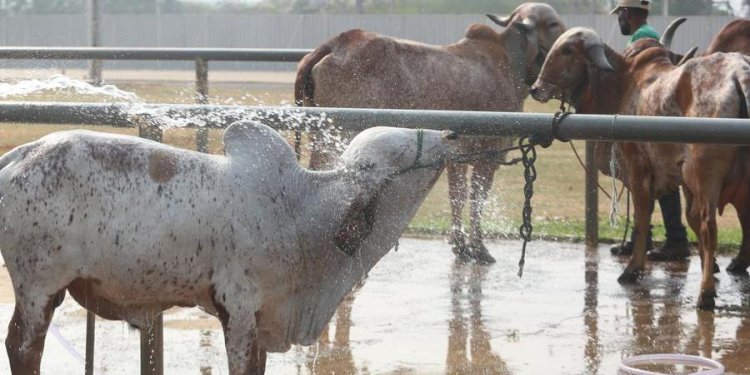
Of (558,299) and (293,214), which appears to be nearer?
(293,214)

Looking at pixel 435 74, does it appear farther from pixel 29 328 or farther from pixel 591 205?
pixel 29 328

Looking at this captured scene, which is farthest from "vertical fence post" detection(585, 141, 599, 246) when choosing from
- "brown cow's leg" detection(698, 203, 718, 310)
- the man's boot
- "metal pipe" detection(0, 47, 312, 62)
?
"metal pipe" detection(0, 47, 312, 62)

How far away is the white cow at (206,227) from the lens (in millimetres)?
3367

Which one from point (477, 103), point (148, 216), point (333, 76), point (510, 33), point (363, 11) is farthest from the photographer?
point (363, 11)

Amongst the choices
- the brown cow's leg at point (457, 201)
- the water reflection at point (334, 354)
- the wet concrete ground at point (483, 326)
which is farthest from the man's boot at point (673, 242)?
the water reflection at point (334, 354)

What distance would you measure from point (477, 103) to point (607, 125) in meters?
5.46

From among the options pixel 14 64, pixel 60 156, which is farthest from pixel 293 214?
pixel 14 64

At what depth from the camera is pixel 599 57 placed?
8.53 meters

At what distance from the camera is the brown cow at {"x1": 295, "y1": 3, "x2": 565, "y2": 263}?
8617 mm

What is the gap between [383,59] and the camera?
8.84 meters

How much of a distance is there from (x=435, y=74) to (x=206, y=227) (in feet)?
19.1

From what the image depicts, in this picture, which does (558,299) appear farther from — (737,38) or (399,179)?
(399,179)

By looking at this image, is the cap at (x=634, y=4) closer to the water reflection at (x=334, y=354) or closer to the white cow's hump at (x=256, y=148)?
the water reflection at (x=334, y=354)

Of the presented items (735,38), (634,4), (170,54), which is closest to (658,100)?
(735,38)
